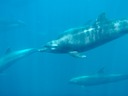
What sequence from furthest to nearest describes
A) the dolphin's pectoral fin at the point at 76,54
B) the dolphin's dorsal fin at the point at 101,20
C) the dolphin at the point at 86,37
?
the dolphin's dorsal fin at the point at 101,20, the dolphin at the point at 86,37, the dolphin's pectoral fin at the point at 76,54

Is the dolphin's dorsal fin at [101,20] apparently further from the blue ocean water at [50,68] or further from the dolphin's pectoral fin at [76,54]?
the blue ocean water at [50,68]

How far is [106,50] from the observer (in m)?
37.0

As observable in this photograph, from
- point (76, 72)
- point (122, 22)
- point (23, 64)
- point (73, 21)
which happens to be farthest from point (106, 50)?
point (122, 22)

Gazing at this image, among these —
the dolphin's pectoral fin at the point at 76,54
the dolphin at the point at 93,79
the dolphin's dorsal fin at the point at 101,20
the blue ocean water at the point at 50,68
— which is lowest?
the dolphin's pectoral fin at the point at 76,54

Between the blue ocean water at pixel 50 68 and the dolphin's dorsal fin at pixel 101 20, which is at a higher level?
the blue ocean water at pixel 50 68

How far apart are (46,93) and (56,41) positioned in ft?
65.1

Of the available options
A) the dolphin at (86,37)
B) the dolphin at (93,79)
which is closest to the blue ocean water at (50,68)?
the dolphin at (93,79)

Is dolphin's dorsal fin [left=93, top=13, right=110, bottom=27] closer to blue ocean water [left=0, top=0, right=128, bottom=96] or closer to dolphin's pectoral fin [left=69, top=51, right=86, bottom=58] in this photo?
dolphin's pectoral fin [left=69, top=51, right=86, bottom=58]

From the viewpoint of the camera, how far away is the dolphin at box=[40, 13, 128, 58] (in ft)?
33.5

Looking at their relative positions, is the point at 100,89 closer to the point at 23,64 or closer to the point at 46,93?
the point at 46,93

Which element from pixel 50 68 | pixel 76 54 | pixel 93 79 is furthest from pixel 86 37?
pixel 50 68

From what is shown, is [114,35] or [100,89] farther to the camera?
[100,89]

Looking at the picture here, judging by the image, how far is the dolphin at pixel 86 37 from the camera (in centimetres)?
1022

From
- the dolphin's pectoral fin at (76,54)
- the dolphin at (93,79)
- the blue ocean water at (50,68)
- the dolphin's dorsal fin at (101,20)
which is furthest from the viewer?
the blue ocean water at (50,68)
